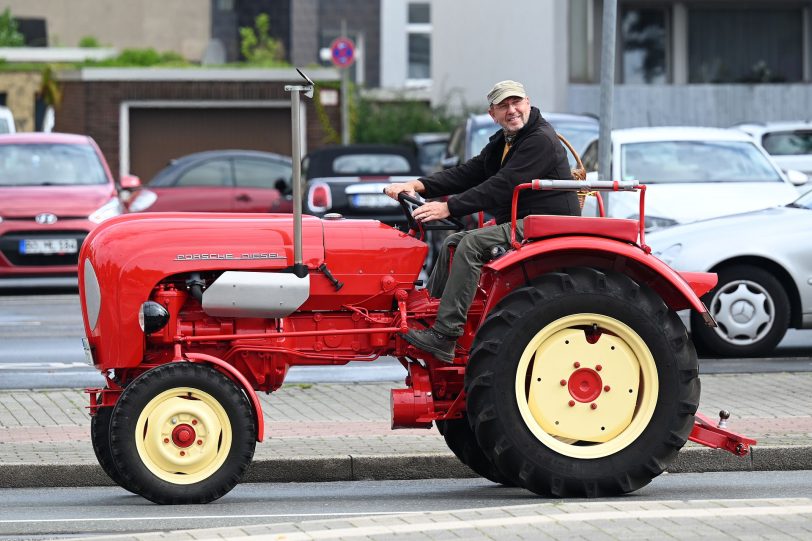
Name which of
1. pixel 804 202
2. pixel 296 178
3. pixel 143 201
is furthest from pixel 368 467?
pixel 143 201

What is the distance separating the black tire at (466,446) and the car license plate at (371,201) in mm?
13078

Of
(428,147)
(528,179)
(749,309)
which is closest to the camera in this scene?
(528,179)

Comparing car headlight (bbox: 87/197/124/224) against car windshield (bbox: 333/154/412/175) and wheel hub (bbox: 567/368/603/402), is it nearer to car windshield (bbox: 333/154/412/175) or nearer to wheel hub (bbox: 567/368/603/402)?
car windshield (bbox: 333/154/412/175)

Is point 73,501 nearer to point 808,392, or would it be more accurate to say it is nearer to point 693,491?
point 693,491

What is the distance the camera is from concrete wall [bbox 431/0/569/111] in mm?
36812

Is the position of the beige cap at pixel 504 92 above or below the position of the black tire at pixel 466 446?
above

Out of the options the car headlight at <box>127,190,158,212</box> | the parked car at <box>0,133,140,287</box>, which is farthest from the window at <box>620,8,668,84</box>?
the parked car at <box>0,133,140,287</box>

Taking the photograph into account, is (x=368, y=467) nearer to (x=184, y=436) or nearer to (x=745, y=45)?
(x=184, y=436)

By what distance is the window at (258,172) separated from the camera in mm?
26359

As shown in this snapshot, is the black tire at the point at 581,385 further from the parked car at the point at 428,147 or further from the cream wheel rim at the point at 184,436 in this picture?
the parked car at the point at 428,147

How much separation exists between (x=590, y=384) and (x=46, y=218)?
45.2ft

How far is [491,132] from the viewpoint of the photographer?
21.7 meters

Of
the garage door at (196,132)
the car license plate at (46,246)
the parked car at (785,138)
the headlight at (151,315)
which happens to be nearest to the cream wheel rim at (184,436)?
the headlight at (151,315)

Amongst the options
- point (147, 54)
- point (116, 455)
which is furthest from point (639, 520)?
point (147, 54)
